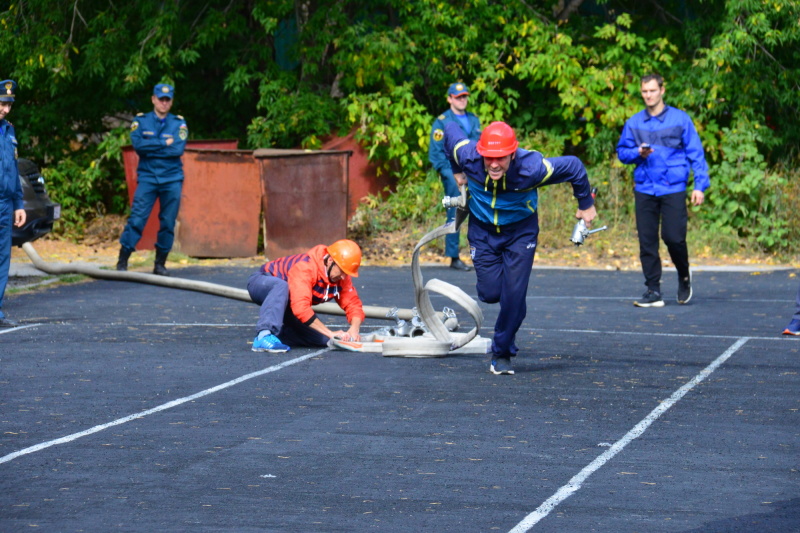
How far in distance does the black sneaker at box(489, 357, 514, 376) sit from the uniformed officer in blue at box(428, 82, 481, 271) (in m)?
6.58

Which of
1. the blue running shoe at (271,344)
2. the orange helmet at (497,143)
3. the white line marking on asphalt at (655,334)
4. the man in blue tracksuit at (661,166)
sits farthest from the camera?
the man in blue tracksuit at (661,166)

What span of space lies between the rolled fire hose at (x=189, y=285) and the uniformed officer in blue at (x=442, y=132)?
3704 millimetres

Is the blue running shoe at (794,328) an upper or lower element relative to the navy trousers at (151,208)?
lower

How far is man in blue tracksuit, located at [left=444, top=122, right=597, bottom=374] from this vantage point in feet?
24.8

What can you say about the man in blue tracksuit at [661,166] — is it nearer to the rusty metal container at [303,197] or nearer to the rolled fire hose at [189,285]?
the rolled fire hose at [189,285]

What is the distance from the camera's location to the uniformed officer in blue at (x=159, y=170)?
14219 mm

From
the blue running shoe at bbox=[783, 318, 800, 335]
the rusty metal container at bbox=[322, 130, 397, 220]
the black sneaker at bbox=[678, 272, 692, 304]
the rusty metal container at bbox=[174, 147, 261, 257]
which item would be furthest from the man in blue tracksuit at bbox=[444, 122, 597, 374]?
the rusty metal container at bbox=[322, 130, 397, 220]

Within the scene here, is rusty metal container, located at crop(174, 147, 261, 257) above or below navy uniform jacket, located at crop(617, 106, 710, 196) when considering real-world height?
below

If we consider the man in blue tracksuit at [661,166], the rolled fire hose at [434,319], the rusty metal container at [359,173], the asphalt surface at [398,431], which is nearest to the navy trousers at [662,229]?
the man in blue tracksuit at [661,166]

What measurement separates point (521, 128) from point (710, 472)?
15.3 metres

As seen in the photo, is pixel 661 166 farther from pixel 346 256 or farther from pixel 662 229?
pixel 346 256

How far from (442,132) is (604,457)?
961 centimetres

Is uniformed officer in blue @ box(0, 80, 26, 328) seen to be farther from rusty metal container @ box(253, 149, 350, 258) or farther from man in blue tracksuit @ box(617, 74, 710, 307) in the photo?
rusty metal container @ box(253, 149, 350, 258)

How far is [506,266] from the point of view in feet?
26.2
